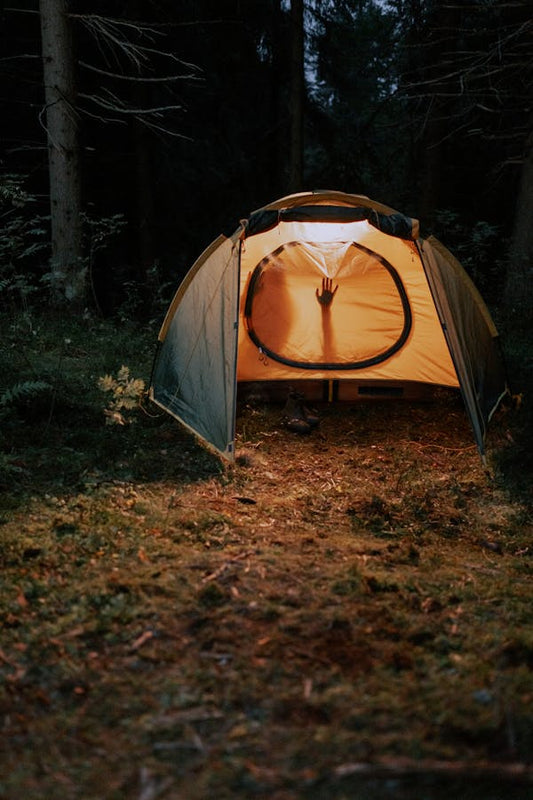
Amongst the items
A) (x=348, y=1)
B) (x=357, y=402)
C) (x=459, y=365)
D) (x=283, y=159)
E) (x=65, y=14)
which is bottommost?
(x=357, y=402)

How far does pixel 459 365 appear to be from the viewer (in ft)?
16.4

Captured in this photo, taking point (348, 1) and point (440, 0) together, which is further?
point (348, 1)

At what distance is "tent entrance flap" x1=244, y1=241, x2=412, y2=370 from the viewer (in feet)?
21.3

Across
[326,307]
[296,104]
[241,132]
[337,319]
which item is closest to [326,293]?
[326,307]

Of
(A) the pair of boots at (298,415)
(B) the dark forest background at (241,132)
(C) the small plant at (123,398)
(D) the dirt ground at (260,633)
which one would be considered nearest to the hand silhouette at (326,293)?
(A) the pair of boots at (298,415)

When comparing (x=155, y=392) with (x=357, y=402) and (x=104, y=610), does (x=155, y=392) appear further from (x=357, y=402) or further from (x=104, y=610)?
(x=104, y=610)

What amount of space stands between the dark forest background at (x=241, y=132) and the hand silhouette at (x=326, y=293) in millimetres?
3711

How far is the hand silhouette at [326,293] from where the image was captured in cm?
662

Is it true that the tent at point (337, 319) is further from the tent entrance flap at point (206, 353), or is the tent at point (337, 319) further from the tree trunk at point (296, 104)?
the tree trunk at point (296, 104)

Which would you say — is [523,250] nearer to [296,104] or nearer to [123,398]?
[296,104]

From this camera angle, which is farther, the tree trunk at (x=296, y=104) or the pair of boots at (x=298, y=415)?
the tree trunk at (x=296, y=104)

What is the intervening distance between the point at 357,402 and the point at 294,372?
0.77m

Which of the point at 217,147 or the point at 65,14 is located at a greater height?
the point at 65,14

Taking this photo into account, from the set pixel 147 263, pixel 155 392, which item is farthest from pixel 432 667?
pixel 147 263
